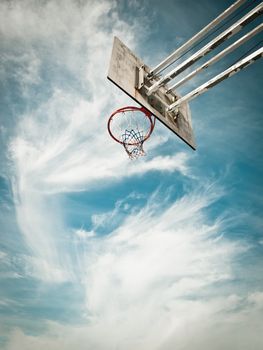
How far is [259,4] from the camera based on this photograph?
4918 millimetres

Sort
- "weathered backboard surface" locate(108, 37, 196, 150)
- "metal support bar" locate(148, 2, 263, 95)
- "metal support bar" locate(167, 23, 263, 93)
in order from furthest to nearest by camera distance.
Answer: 1. "weathered backboard surface" locate(108, 37, 196, 150)
2. "metal support bar" locate(167, 23, 263, 93)
3. "metal support bar" locate(148, 2, 263, 95)

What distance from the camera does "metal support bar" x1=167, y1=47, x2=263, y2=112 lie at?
536 cm

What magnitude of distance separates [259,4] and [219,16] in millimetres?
827

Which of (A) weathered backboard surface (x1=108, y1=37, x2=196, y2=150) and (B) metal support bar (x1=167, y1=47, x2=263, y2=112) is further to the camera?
(A) weathered backboard surface (x1=108, y1=37, x2=196, y2=150)

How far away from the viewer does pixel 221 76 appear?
575 cm

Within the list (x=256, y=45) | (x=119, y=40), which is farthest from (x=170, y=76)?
(x=256, y=45)

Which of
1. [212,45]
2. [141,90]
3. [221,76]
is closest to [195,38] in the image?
[212,45]

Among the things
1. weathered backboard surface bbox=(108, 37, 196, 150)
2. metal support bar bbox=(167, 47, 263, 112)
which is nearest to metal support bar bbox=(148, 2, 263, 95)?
weathered backboard surface bbox=(108, 37, 196, 150)

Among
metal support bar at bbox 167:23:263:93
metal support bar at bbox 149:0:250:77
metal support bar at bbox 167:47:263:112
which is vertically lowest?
metal support bar at bbox 167:47:263:112

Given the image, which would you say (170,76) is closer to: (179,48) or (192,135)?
(179,48)

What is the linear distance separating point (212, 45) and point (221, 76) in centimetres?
73

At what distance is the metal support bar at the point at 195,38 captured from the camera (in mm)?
5333

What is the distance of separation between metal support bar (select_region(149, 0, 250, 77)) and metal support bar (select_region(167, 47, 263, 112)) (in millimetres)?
976

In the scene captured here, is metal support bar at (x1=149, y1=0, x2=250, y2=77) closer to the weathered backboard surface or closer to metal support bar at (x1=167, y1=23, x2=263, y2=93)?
the weathered backboard surface
